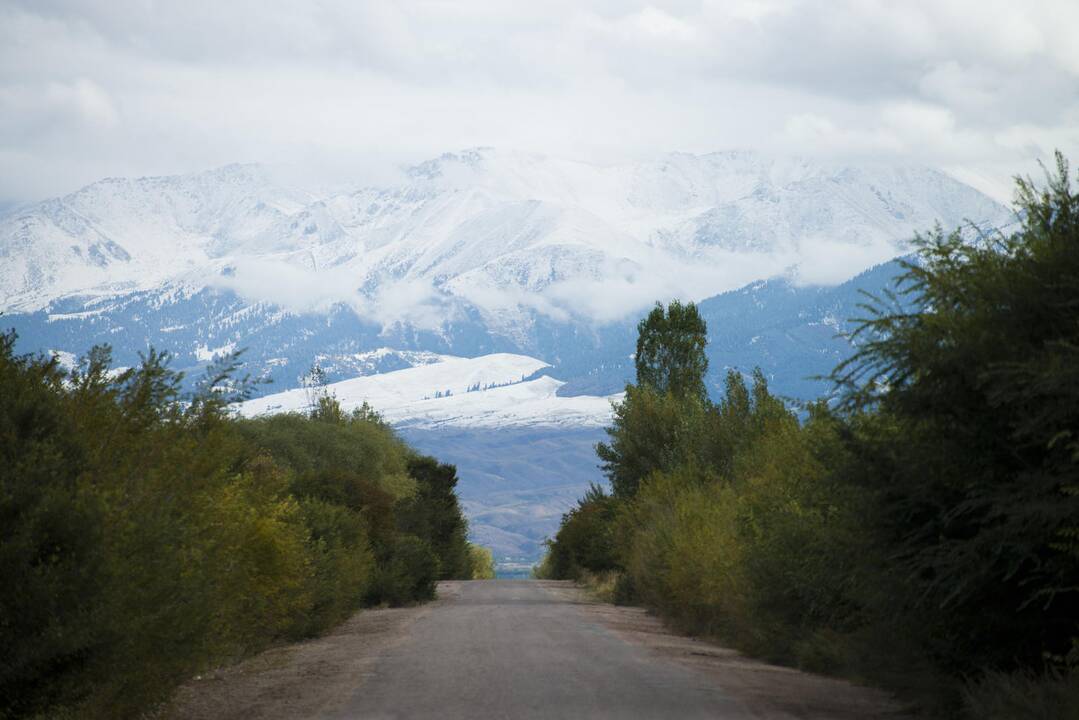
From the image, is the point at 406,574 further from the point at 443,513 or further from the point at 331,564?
the point at 443,513

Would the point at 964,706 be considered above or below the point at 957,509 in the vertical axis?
below

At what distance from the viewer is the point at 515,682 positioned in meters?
20.7

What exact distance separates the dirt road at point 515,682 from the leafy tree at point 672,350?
33.3 metres

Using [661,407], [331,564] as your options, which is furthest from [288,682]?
[661,407]

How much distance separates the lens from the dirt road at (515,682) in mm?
17641

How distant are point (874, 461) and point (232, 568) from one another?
9499 millimetres

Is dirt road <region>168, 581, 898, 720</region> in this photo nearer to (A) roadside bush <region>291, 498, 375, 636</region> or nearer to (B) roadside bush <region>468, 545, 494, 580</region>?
(A) roadside bush <region>291, 498, 375, 636</region>

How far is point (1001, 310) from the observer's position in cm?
1496

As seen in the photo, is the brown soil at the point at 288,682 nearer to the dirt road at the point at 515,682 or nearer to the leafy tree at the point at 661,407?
the dirt road at the point at 515,682

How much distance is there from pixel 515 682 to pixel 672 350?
159ft

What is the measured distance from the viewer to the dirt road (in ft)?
57.9

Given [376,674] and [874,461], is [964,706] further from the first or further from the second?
[376,674]

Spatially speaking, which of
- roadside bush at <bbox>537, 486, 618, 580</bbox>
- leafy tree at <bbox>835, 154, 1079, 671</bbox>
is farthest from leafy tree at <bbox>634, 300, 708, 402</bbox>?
leafy tree at <bbox>835, 154, 1079, 671</bbox>

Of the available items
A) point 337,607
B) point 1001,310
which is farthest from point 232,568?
point 337,607
